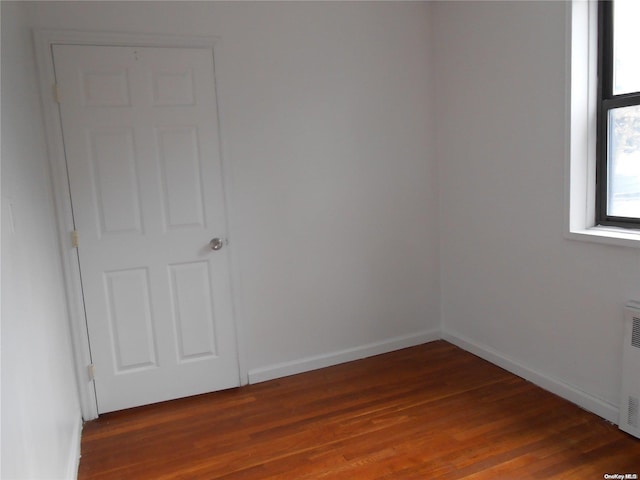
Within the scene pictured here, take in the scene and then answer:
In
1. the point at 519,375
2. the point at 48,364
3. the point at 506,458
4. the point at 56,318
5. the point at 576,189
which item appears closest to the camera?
the point at 48,364

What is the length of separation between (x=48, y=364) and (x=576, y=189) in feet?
8.77

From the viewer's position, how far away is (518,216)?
2.90 metres

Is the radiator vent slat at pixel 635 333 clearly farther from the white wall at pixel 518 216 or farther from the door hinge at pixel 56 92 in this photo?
the door hinge at pixel 56 92

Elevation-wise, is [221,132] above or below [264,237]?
above

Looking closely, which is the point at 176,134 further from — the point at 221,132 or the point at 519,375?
the point at 519,375

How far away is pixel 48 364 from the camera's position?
197 centimetres

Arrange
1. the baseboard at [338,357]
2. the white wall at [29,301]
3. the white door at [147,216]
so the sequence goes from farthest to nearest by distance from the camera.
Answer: the baseboard at [338,357] < the white door at [147,216] < the white wall at [29,301]

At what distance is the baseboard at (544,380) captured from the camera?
96.8 inches

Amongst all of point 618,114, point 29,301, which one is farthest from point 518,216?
point 29,301

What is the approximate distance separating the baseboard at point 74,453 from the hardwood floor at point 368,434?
3 cm

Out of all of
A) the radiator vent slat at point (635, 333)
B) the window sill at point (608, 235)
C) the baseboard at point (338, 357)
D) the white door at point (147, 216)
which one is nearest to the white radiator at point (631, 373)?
the radiator vent slat at point (635, 333)

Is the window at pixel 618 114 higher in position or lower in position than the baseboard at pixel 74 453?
higher

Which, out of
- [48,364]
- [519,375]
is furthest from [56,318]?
[519,375]

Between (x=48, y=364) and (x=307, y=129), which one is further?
(x=307, y=129)
